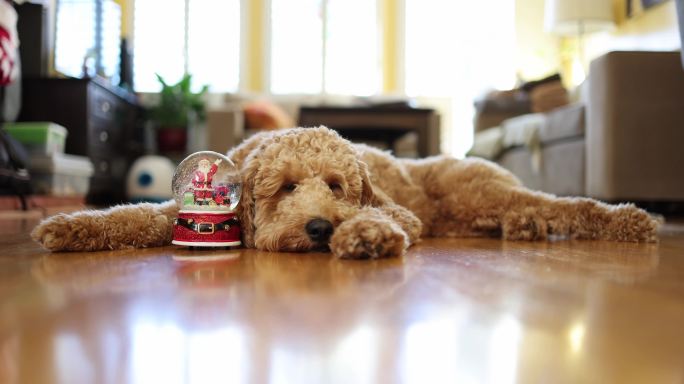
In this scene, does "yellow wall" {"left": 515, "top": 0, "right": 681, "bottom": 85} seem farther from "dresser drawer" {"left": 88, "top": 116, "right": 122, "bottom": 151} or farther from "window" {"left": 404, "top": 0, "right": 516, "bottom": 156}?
"dresser drawer" {"left": 88, "top": 116, "right": 122, "bottom": 151}

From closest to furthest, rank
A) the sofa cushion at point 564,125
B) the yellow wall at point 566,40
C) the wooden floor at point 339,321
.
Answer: the wooden floor at point 339,321 < the sofa cushion at point 564,125 < the yellow wall at point 566,40

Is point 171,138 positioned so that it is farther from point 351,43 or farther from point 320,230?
point 320,230

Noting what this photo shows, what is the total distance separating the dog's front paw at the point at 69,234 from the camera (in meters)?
1.81

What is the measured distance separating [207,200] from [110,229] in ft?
1.05

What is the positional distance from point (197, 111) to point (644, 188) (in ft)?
21.3

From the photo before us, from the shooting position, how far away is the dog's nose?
173 centimetres

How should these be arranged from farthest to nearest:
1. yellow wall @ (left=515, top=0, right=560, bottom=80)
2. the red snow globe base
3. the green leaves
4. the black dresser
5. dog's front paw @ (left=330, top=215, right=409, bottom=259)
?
yellow wall @ (left=515, top=0, right=560, bottom=80) → the green leaves → the black dresser → the red snow globe base → dog's front paw @ (left=330, top=215, right=409, bottom=259)

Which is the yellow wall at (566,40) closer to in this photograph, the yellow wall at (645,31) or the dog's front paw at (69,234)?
the yellow wall at (645,31)

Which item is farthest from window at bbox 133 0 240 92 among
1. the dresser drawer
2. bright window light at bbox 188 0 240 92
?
the dresser drawer

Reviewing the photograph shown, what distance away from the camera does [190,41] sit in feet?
33.1

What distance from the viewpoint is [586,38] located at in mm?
8805

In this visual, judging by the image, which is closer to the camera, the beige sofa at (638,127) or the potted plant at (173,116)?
the beige sofa at (638,127)

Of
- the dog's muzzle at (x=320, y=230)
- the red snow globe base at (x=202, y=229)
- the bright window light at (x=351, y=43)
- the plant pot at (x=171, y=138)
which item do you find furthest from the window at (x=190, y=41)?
the dog's muzzle at (x=320, y=230)

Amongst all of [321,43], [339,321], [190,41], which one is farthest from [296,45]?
[339,321]
